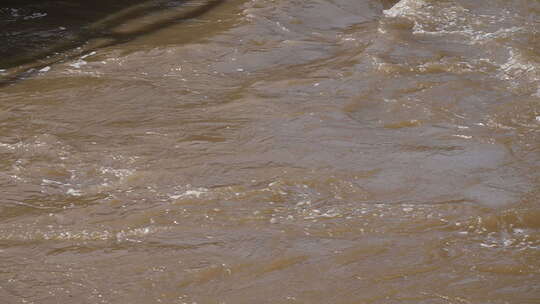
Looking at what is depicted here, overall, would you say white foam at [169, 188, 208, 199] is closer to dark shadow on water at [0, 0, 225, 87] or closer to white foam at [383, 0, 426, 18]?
dark shadow on water at [0, 0, 225, 87]

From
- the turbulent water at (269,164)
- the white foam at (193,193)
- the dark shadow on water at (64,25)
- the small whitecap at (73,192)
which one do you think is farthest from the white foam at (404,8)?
the small whitecap at (73,192)

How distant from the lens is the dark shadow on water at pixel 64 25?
6664 millimetres

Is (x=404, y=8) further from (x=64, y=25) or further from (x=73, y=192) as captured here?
(x=73, y=192)

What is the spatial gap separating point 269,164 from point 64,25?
12.0 feet

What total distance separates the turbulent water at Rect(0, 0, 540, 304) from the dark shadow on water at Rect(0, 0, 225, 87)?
0.13 feet

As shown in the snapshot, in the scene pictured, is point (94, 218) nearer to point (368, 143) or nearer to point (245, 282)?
point (245, 282)

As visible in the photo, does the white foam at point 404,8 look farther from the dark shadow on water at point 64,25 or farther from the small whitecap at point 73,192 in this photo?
the small whitecap at point 73,192

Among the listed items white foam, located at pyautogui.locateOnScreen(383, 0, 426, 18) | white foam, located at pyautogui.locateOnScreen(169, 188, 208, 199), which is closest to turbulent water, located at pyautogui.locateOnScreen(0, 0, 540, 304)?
white foam, located at pyautogui.locateOnScreen(169, 188, 208, 199)

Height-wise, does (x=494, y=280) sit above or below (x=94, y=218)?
below

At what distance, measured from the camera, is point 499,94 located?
238 inches

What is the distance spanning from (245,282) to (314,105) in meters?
2.38

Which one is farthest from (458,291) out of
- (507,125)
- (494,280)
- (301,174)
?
(507,125)

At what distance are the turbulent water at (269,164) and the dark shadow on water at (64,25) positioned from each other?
0.04m

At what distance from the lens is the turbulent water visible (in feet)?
11.9
